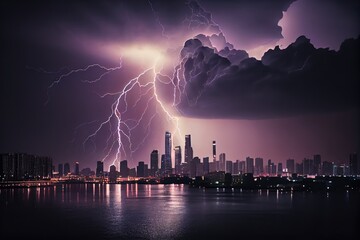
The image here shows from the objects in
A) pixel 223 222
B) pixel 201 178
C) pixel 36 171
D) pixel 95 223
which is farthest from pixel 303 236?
pixel 36 171

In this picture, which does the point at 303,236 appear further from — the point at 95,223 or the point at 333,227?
the point at 95,223

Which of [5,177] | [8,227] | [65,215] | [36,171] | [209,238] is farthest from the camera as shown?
[36,171]

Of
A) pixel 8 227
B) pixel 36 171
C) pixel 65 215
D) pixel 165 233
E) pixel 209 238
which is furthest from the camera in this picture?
pixel 36 171

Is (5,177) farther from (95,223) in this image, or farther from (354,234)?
(354,234)

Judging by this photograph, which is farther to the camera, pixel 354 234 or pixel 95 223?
pixel 95 223

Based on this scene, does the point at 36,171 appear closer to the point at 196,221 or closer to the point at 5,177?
the point at 5,177

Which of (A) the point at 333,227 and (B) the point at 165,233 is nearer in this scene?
(B) the point at 165,233

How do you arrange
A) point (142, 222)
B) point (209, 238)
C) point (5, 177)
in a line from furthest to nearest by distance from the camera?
1. point (5, 177)
2. point (142, 222)
3. point (209, 238)

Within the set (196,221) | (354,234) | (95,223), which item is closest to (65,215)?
(95,223)

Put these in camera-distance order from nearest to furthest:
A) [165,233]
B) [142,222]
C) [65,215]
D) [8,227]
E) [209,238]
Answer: [209,238], [165,233], [8,227], [142,222], [65,215]
